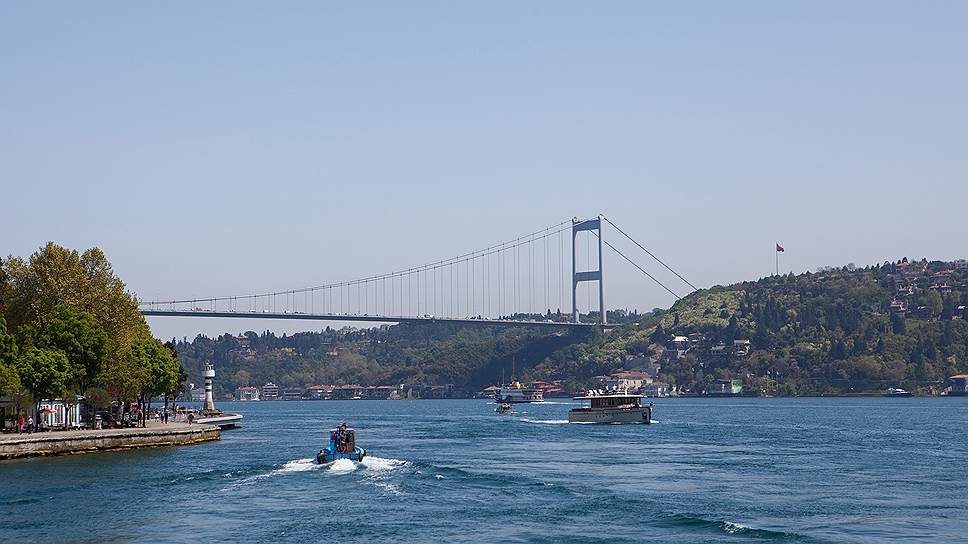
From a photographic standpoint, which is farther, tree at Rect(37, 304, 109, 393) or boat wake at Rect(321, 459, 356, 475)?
tree at Rect(37, 304, 109, 393)

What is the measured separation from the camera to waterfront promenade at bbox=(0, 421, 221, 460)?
203 feet

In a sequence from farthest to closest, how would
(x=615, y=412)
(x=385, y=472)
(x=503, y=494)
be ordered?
1. (x=615, y=412)
2. (x=385, y=472)
3. (x=503, y=494)

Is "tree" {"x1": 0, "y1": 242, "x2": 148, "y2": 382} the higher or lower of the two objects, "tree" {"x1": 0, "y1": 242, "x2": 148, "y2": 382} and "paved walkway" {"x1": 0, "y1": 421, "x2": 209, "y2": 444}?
the higher

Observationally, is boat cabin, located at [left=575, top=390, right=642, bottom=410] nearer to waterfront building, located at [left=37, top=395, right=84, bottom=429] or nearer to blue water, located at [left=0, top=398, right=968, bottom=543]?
blue water, located at [left=0, top=398, right=968, bottom=543]

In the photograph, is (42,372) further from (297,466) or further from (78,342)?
(297,466)

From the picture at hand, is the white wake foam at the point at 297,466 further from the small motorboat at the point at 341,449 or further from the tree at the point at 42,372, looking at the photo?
the tree at the point at 42,372

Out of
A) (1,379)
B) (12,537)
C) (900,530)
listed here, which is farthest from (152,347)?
(900,530)

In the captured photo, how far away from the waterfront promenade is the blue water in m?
1.61

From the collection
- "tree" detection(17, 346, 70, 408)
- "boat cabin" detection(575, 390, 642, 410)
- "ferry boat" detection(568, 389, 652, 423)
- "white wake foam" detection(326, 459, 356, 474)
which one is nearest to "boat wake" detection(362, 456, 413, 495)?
"white wake foam" detection(326, 459, 356, 474)

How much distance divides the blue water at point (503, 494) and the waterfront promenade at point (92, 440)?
1.61 metres

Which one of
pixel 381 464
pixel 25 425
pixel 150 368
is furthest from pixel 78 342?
pixel 381 464

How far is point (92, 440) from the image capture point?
68188mm

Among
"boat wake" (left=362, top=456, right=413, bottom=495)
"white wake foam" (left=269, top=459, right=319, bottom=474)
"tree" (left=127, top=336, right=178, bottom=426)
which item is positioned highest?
"tree" (left=127, top=336, right=178, bottom=426)

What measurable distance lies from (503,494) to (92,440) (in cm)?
2981
